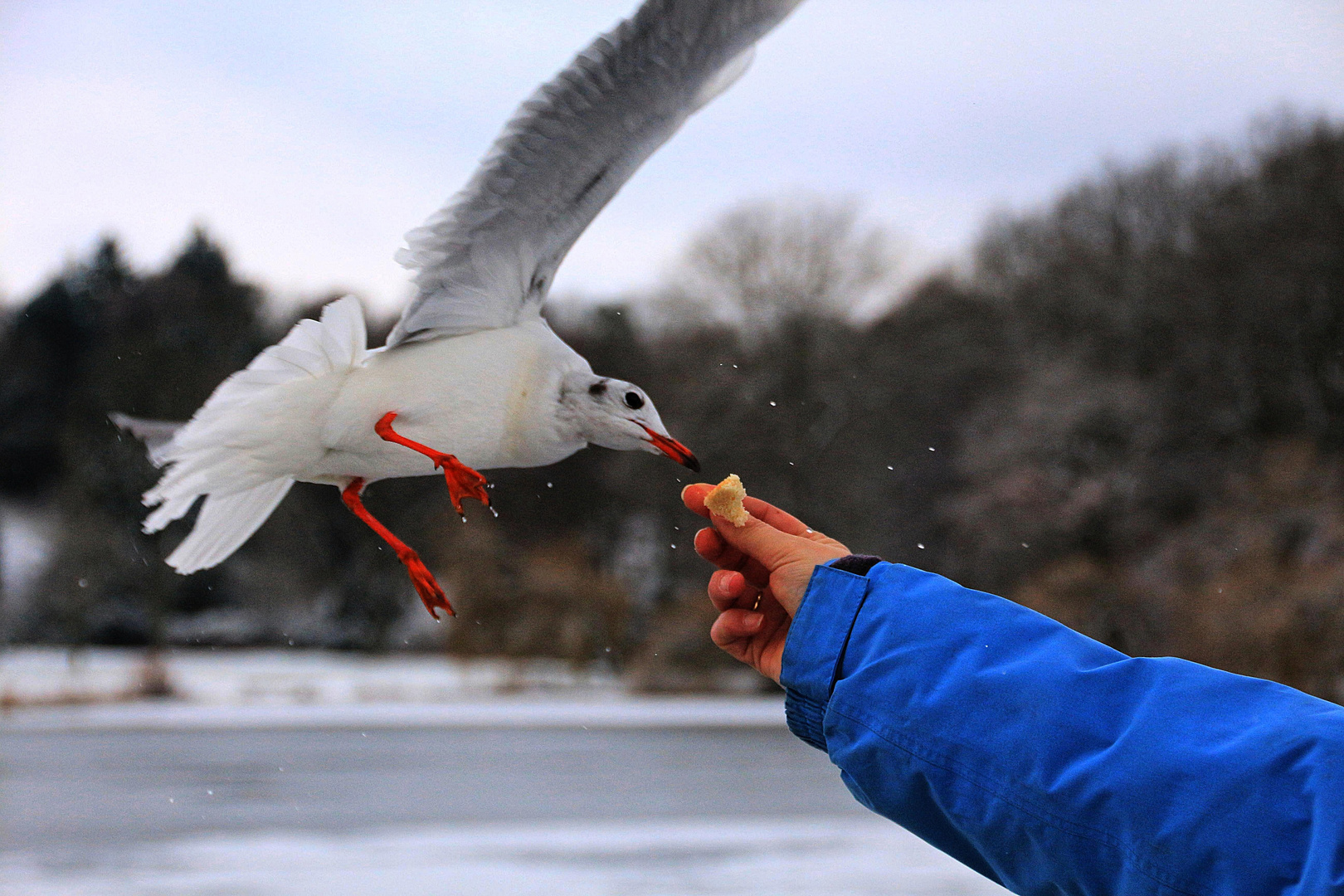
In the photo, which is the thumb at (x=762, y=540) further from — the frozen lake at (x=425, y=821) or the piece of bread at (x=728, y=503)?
the frozen lake at (x=425, y=821)

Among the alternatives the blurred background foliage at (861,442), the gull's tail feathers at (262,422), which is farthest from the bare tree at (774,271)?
the gull's tail feathers at (262,422)

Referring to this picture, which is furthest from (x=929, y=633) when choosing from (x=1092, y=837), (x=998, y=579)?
(x=998, y=579)

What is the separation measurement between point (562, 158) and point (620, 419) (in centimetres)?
26

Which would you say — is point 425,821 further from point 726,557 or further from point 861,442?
point 726,557

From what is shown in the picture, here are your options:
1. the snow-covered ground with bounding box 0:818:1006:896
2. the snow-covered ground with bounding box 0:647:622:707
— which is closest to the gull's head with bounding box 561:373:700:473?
the snow-covered ground with bounding box 0:647:622:707

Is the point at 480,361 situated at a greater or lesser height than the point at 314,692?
greater

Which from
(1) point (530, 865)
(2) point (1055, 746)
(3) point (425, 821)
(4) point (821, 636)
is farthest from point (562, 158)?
(3) point (425, 821)

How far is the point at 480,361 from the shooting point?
2.70 feet

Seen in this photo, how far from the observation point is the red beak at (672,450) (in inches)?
28.9

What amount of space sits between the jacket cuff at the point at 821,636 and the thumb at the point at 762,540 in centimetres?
4

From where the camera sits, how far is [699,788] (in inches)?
270

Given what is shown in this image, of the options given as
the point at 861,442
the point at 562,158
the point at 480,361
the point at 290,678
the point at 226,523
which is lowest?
the point at 290,678

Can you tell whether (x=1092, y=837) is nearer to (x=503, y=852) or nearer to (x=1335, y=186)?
(x=503, y=852)

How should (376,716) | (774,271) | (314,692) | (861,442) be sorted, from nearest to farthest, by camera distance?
(774,271) → (861,442) → (314,692) → (376,716)
